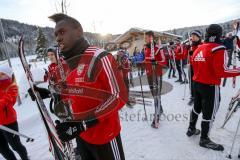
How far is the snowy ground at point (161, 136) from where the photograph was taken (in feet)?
12.2

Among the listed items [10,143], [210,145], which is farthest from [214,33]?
[10,143]

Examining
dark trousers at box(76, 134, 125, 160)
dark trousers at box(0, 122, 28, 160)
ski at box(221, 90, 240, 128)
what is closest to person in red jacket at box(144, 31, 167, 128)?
ski at box(221, 90, 240, 128)

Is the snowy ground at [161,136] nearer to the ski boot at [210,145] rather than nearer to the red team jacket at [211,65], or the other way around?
the ski boot at [210,145]

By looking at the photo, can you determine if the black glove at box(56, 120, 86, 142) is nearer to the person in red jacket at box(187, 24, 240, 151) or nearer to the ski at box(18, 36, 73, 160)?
the ski at box(18, 36, 73, 160)

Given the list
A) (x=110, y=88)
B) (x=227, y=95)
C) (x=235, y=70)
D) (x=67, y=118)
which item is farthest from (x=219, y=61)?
(x=227, y=95)

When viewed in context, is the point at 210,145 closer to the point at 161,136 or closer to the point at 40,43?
the point at 161,136

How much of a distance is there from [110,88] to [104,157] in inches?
26.2

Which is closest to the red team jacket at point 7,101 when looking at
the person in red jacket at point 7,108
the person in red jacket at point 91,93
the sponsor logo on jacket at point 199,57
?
the person in red jacket at point 7,108

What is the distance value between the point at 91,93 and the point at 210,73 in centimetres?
237

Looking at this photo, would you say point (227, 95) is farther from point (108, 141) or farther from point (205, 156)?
point (108, 141)

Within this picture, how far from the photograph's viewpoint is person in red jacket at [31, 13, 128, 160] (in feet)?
5.64

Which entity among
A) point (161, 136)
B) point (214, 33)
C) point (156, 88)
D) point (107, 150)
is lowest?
point (161, 136)

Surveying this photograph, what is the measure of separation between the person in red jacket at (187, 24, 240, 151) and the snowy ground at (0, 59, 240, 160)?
311 millimetres

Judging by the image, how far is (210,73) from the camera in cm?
347
